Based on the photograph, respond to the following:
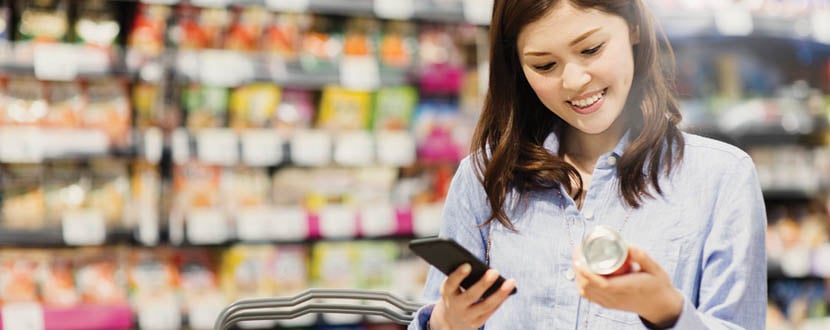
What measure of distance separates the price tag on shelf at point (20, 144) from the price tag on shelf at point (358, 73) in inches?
40.0

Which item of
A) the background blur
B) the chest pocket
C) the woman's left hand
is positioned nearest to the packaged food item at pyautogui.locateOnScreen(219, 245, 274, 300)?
the background blur

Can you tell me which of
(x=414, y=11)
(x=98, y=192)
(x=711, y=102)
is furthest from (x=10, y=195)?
(x=711, y=102)

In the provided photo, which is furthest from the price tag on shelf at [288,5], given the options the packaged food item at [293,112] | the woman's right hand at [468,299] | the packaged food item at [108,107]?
the woman's right hand at [468,299]

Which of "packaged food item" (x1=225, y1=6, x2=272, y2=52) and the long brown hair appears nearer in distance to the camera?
the long brown hair

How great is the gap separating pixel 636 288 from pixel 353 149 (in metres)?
2.35

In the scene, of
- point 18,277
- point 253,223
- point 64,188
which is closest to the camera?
point 18,277

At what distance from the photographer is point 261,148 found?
3070 mm

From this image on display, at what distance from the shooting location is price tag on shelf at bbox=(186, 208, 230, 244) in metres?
2.98

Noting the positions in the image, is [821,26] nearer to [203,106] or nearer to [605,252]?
[203,106]

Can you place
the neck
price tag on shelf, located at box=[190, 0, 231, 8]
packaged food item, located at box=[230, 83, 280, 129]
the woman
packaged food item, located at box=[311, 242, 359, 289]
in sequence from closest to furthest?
the woman → the neck → price tag on shelf, located at box=[190, 0, 231, 8] → packaged food item, located at box=[230, 83, 280, 129] → packaged food item, located at box=[311, 242, 359, 289]

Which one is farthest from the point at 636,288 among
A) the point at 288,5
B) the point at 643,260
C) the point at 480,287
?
the point at 288,5

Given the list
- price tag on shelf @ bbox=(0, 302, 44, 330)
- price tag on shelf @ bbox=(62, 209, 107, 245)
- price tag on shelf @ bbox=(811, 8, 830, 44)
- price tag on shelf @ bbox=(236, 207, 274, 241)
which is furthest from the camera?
price tag on shelf @ bbox=(811, 8, 830, 44)

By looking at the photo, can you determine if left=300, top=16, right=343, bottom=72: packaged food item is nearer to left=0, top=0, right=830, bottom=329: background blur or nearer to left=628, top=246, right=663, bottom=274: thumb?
left=0, top=0, right=830, bottom=329: background blur

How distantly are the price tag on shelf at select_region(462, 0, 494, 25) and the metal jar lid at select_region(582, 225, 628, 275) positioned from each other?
2.49 metres
